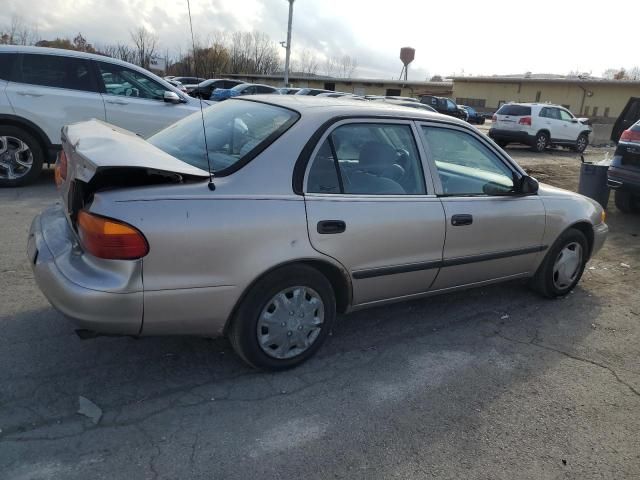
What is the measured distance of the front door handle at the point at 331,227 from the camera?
9.99ft

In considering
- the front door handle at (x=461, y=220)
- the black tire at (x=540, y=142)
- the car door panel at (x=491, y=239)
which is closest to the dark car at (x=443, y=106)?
the black tire at (x=540, y=142)

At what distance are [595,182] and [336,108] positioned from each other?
6.87 m

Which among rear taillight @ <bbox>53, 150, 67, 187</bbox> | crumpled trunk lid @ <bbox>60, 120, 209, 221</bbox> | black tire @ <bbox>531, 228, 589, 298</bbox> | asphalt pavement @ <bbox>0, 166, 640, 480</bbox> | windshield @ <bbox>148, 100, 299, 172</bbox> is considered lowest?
asphalt pavement @ <bbox>0, 166, 640, 480</bbox>

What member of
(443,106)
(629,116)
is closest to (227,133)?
(629,116)

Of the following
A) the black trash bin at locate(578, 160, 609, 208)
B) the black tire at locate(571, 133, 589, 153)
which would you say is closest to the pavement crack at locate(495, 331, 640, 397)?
the black trash bin at locate(578, 160, 609, 208)

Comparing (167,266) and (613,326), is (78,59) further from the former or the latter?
(613,326)

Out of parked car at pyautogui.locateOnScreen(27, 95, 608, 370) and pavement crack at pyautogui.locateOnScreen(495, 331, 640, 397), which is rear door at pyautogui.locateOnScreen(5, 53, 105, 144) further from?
pavement crack at pyautogui.locateOnScreen(495, 331, 640, 397)

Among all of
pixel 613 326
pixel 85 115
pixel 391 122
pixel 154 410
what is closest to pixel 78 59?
pixel 85 115

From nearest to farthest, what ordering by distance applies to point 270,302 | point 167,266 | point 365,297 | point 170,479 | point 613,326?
1. point 170,479
2. point 167,266
3. point 270,302
4. point 365,297
5. point 613,326

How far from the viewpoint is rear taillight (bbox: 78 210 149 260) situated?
250cm

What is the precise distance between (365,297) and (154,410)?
147cm

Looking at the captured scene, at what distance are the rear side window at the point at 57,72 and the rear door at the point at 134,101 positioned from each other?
0.67 ft

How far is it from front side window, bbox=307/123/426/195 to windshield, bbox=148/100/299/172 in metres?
0.32

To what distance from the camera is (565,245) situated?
4.64m
